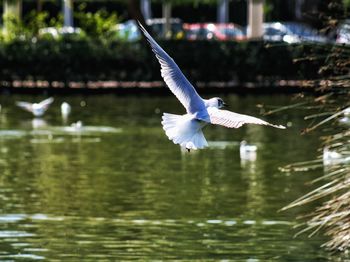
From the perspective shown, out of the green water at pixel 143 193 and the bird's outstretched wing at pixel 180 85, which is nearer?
the bird's outstretched wing at pixel 180 85

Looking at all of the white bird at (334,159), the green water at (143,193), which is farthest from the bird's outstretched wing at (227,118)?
the green water at (143,193)

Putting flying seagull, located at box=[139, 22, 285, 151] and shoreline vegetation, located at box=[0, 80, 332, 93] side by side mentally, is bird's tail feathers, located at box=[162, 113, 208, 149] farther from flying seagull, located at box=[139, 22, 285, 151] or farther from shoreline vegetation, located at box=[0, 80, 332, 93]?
shoreline vegetation, located at box=[0, 80, 332, 93]

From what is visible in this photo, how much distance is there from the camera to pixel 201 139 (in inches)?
448

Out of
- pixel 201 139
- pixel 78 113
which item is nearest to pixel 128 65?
pixel 78 113

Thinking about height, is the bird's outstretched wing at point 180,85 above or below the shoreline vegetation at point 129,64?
above

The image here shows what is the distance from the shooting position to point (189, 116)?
1159 centimetres

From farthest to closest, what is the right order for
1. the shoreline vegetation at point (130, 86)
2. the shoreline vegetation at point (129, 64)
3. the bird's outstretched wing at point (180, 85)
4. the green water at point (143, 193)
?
the shoreline vegetation at point (129, 64) < the shoreline vegetation at point (130, 86) < the green water at point (143, 193) < the bird's outstretched wing at point (180, 85)

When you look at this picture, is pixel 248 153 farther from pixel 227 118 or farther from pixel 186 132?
pixel 227 118

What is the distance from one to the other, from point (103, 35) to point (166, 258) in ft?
97.6

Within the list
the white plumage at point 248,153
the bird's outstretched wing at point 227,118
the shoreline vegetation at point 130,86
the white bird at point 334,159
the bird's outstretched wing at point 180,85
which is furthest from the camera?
the shoreline vegetation at point 130,86

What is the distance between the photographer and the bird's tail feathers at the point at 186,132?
11.2 meters

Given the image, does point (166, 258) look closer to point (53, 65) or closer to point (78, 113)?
point (78, 113)

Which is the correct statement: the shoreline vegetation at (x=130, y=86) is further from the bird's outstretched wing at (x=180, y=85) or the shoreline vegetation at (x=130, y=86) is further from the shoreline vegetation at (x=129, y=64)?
the bird's outstretched wing at (x=180, y=85)

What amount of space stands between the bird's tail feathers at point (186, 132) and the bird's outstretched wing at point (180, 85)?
0.14 metres
